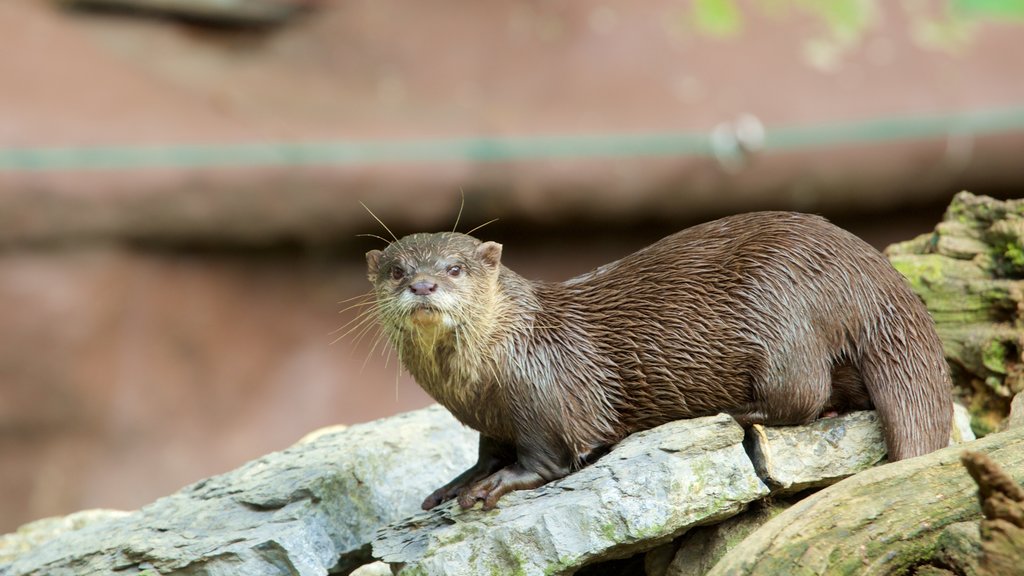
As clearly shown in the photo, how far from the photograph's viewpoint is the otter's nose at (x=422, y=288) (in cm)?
279

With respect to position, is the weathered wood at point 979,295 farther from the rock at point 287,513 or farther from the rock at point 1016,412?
the rock at point 287,513

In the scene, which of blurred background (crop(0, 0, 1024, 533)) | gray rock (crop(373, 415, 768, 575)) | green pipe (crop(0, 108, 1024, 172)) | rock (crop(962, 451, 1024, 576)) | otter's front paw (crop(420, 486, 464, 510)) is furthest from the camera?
blurred background (crop(0, 0, 1024, 533))

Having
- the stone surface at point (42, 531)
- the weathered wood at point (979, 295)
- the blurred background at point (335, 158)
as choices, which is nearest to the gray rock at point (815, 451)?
the weathered wood at point (979, 295)

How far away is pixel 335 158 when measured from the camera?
550cm

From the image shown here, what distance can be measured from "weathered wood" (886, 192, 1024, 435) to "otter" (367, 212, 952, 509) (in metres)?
0.54

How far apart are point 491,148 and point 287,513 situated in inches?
112

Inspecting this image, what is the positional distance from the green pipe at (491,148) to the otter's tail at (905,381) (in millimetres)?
2937

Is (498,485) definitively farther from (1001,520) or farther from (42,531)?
(42,531)

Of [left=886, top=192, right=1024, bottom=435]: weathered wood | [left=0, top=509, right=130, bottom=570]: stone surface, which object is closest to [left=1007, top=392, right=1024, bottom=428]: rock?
[left=886, top=192, right=1024, bottom=435]: weathered wood

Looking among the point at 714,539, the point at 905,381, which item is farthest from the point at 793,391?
the point at 714,539

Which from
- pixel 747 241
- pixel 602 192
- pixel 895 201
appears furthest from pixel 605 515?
pixel 895 201

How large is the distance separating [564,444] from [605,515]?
332 mm

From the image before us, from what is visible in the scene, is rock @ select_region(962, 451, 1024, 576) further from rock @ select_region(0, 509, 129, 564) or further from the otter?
rock @ select_region(0, 509, 129, 564)

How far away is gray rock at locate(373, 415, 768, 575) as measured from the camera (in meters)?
2.58
